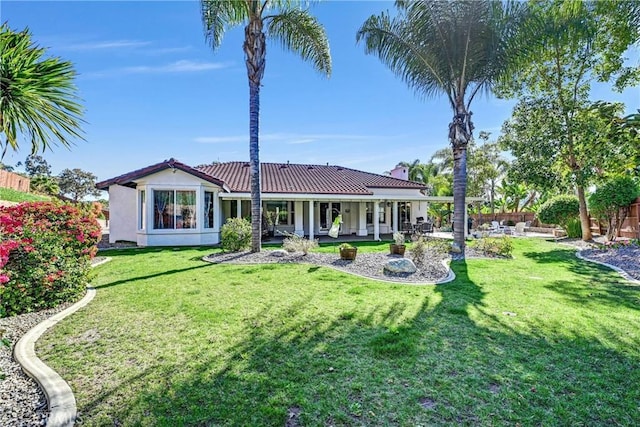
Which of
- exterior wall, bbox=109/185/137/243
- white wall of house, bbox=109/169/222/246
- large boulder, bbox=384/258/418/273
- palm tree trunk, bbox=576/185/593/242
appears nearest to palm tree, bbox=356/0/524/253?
large boulder, bbox=384/258/418/273

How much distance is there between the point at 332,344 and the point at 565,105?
20480mm

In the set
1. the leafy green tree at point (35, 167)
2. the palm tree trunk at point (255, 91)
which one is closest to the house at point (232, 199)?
the palm tree trunk at point (255, 91)

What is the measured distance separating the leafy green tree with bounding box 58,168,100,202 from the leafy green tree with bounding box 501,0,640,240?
6486 centimetres

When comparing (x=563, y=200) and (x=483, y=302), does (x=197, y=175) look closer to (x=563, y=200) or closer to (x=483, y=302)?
(x=483, y=302)

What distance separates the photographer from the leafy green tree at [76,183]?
57.0 meters

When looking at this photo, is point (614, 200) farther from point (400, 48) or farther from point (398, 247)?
point (400, 48)

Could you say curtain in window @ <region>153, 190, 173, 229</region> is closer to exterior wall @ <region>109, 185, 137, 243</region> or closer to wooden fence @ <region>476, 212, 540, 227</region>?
exterior wall @ <region>109, 185, 137, 243</region>

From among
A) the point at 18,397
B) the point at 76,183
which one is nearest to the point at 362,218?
the point at 18,397

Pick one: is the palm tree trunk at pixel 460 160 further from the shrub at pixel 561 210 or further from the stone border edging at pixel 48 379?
the shrub at pixel 561 210

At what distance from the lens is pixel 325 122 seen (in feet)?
88.7

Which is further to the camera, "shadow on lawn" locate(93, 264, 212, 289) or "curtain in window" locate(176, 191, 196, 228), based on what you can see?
"curtain in window" locate(176, 191, 196, 228)

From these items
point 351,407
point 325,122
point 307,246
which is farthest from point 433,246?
point 325,122

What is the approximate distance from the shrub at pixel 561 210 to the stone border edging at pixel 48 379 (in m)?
26.5

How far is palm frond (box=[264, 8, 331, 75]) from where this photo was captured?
508 inches
